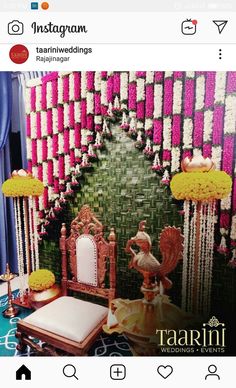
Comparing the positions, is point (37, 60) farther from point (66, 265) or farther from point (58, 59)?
point (66, 265)

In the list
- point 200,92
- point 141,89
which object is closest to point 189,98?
point 200,92

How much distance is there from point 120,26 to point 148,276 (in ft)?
3.65

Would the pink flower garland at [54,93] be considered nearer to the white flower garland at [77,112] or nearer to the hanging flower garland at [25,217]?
the white flower garland at [77,112]

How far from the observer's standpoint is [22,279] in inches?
68.0

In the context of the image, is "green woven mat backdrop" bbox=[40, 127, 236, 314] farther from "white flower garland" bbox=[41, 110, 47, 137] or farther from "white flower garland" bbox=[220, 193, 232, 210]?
"white flower garland" bbox=[41, 110, 47, 137]

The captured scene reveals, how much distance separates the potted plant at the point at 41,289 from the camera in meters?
1.60

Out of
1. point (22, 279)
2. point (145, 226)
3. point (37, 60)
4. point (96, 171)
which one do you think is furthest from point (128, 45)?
point (22, 279)

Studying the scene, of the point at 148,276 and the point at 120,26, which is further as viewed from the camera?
the point at 148,276

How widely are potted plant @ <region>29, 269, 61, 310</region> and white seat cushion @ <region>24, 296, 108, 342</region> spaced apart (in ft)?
0.33

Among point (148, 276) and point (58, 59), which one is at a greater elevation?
point (58, 59)
